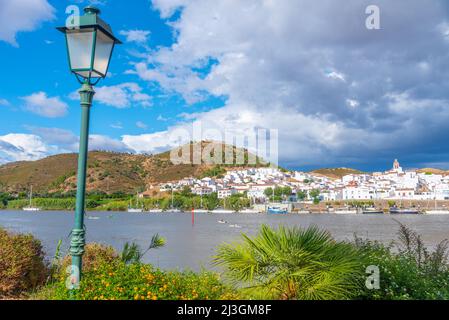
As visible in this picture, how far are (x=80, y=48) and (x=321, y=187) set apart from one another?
15509 cm

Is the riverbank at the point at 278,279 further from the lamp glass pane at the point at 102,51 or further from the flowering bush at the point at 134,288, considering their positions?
the lamp glass pane at the point at 102,51

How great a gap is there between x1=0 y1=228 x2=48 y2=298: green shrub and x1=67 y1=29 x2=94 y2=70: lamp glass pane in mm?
3247

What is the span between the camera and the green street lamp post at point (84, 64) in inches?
161

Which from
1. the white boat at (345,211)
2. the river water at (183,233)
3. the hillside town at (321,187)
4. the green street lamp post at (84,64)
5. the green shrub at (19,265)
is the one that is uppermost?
the hillside town at (321,187)

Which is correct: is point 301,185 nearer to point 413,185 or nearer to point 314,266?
point 413,185

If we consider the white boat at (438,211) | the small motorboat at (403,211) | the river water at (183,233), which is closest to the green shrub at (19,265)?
the river water at (183,233)

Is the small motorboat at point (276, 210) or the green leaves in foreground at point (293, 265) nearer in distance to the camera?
the green leaves in foreground at point (293, 265)

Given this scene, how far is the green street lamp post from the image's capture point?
4.09 m

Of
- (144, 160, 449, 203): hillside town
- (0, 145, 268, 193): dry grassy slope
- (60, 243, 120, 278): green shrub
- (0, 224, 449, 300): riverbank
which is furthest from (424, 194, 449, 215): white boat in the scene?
(60, 243, 120, 278): green shrub

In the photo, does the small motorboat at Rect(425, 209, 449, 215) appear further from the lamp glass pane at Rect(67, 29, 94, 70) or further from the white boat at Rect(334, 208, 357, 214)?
the lamp glass pane at Rect(67, 29, 94, 70)

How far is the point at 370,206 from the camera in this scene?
127 metres

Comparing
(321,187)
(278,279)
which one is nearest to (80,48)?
(278,279)

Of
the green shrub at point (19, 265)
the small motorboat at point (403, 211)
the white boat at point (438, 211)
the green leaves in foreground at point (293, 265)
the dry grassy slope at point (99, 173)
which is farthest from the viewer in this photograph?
the dry grassy slope at point (99, 173)

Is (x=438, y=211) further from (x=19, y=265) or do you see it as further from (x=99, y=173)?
(x=19, y=265)
